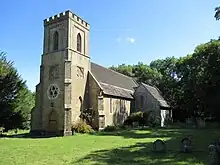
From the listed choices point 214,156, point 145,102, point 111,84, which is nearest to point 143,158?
point 214,156

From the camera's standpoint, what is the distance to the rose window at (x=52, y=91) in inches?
1345

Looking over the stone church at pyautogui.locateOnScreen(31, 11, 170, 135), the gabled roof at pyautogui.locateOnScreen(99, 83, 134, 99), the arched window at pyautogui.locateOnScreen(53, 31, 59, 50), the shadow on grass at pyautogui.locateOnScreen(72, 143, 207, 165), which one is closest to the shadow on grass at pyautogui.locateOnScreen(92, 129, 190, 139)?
the stone church at pyautogui.locateOnScreen(31, 11, 170, 135)

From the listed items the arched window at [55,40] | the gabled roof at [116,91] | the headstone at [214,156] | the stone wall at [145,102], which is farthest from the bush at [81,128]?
the headstone at [214,156]

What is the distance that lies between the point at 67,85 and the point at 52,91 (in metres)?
2.64

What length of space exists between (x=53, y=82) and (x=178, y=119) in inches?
1199

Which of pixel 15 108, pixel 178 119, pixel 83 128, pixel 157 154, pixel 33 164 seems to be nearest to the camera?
pixel 33 164

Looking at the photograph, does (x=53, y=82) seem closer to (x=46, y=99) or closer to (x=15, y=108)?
(x=46, y=99)

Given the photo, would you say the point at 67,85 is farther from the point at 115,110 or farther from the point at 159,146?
the point at 159,146

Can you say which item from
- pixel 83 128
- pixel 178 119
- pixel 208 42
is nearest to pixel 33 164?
pixel 83 128

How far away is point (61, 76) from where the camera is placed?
34031 millimetres

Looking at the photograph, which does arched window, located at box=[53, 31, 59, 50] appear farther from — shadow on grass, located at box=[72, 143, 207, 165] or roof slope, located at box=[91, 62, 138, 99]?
shadow on grass, located at box=[72, 143, 207, 165]

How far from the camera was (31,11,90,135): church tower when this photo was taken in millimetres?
33281

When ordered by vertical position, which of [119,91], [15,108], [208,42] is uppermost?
[208,42]

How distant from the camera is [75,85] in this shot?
114 feet
